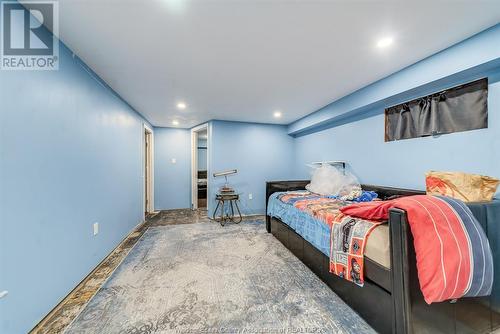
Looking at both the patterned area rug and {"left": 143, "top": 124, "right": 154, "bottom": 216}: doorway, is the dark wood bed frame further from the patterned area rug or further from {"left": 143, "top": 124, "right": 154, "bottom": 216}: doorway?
{"left": 143, "top": 124, "right": 154, "bottom": 216}: doorway

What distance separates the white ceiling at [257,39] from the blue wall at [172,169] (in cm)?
237

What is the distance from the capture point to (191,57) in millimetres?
1846

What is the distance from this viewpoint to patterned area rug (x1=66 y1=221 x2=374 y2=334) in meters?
1.34

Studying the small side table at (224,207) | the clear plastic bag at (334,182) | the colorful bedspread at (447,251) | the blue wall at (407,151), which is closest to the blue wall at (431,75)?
the blue wall at (407,151)

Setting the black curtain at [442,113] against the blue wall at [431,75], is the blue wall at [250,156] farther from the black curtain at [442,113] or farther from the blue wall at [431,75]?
the black curtain at [442,113]

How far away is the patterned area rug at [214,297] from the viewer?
1.34 metres

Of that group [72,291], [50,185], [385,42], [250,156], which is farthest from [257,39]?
[250,156]

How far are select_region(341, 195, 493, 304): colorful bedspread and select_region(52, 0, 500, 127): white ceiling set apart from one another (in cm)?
135

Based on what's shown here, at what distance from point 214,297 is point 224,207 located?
278 centimetres

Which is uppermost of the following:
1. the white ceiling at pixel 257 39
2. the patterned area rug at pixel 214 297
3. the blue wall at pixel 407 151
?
the white ceiling at pixel 257 39

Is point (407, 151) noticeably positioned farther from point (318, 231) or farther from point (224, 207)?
point (224, 207)

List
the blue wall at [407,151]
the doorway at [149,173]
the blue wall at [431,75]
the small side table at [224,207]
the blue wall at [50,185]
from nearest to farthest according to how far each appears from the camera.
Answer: the blue wall at [50,185]
the blue wall at [431,75]
the blue wall at [407,151]
the small side table at [224,207]
the doorway at [149,173]

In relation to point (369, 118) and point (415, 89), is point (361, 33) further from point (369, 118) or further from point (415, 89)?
point (369, 118)

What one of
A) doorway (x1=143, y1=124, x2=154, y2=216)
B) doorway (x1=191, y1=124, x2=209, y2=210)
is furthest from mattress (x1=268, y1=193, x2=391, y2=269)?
doorway (x1=143, y1=124, x2=154, y2=216)
